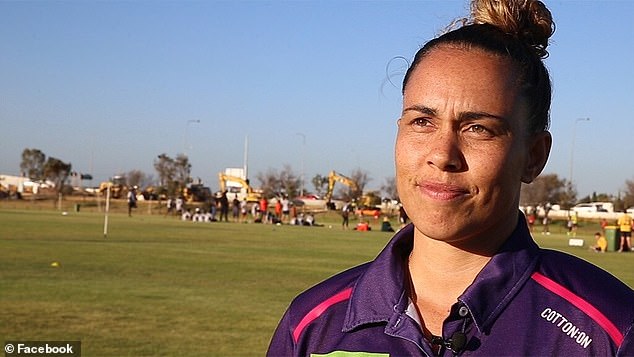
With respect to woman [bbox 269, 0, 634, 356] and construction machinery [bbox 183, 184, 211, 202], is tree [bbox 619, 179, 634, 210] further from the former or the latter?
woman [bbox 269, 0, 634, 356]

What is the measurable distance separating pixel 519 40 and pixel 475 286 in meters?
0.75

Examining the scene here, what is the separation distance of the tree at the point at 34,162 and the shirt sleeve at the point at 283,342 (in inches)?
5147

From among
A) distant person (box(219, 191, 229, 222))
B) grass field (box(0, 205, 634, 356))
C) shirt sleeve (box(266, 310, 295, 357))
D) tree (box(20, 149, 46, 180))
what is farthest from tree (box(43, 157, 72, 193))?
shirt sleeve (box(266, 310, 295, 357))

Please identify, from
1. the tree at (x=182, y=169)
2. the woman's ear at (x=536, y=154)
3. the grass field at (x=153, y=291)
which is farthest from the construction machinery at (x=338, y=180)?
the woman's ear at (x=536, y=154)

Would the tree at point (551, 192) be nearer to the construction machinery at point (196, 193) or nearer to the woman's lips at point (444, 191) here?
the construction machinery at point (196, 193)

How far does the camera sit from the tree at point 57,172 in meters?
116

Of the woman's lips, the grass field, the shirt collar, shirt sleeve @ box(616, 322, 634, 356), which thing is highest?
the woman's lips

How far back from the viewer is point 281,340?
2938 millimetres

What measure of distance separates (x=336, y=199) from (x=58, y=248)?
93757 mm

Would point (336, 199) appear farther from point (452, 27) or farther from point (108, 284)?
point (452, 27)

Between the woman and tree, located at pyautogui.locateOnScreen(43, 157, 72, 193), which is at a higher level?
tree, located at pyautogui.locateOnScreen(43, 157, 72, 193)

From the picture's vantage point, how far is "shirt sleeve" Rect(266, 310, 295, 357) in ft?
9.47

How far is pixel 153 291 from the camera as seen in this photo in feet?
50.8

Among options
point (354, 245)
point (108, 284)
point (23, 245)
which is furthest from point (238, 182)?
point (108, 284)
